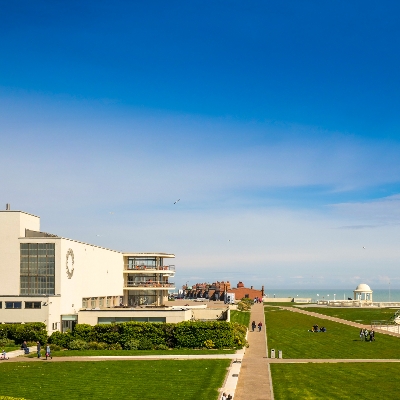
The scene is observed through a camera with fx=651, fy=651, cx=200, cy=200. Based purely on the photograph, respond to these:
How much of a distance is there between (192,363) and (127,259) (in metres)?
48.1

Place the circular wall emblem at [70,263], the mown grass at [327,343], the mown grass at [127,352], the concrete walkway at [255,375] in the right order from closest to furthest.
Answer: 1. the concrete walkway at [255,375]
2. the mown grass at [127,352]
3. the mown grass at [327,343]
4. the circular wall emblem at [70,263]

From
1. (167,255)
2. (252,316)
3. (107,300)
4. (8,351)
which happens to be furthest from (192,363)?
(252,316)

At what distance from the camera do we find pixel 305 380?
44.4 meters

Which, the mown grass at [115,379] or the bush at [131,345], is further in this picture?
the bush at [131,345]

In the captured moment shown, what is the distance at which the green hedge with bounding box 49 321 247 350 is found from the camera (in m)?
62.9

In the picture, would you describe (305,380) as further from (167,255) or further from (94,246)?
(167,255)

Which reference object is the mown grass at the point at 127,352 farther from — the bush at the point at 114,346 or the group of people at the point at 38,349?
the bush at the point at 114,346

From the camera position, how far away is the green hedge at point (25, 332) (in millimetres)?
64188

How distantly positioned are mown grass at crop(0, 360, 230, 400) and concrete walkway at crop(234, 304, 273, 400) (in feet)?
4.98

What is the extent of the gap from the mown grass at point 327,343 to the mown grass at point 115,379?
11547 mm

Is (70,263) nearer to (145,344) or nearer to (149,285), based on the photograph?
(145,344)

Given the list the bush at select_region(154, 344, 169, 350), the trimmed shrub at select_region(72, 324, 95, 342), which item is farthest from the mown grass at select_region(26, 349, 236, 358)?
the trimmed shrub at select_region(72, 324, 95, 342)

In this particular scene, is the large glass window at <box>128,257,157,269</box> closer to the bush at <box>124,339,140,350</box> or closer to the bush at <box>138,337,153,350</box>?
the bush at <box>138,337,153,350</box>

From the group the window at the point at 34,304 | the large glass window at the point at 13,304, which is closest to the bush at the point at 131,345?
the window at the point at 34,304
